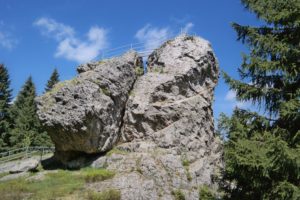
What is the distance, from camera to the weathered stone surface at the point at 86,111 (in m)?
28.9

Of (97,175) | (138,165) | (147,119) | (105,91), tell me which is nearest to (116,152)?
(138,165)

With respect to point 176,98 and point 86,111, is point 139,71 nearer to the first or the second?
point 176,98

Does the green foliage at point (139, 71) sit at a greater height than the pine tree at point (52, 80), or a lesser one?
lesser

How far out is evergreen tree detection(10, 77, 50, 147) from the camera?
4884 cm

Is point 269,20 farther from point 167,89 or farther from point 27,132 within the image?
point 27,132

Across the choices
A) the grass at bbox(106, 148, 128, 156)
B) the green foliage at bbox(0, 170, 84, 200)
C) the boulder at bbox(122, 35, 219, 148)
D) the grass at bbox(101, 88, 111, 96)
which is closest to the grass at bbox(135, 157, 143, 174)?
the grass at bbox(106, 148, 128, 156)

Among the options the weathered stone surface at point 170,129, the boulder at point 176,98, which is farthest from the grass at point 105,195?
the boulder at point 176,98

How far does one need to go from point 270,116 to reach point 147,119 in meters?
20.9

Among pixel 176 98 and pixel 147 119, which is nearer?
pixel 147 119

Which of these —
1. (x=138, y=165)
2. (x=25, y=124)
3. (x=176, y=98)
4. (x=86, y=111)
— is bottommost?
(x=138, y=165)

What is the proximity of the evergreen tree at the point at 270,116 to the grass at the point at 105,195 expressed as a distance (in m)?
13.0

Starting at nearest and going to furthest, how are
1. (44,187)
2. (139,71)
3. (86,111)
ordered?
(44,187) < (86,111) < (139,71)

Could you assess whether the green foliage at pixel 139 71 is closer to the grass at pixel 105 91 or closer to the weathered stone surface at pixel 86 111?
the weathered stone surface at pixel 86 111

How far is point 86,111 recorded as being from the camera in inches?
1127
